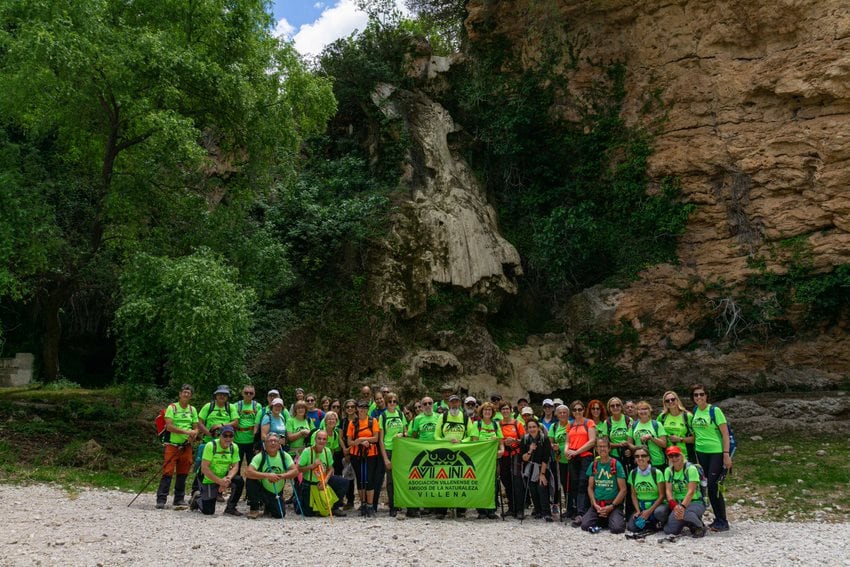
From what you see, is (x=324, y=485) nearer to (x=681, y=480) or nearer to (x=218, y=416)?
(x=218, y=416)

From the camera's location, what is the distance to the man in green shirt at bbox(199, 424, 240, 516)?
8.80m

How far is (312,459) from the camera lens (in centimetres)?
910

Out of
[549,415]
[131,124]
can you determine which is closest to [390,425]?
[549,415]

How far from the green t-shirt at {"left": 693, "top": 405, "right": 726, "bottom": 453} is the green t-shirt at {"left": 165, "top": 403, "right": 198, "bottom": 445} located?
683cm

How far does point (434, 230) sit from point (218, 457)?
1145cm

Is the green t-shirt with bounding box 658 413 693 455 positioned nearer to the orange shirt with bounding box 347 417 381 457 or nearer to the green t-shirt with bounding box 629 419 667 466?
the green t-shirt with bounding box 629 419 667 466

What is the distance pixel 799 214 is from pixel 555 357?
7541 millimetres

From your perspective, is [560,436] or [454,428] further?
[454,428]

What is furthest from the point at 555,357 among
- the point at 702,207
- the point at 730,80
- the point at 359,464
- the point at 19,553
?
the point at 19,553

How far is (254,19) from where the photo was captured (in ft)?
47.8

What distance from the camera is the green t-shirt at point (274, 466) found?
8.81 meters

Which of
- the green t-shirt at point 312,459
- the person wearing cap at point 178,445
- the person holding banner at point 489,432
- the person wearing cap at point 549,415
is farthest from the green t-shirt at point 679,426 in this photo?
the person wearing cap at point 178,445

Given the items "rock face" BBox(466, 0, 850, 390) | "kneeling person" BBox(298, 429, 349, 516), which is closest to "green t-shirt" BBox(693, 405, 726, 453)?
"kneeling person" BBox(298, 429, 349, 516)

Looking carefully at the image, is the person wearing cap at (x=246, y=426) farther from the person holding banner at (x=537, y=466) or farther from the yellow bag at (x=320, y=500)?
the person holding banner at (x=537, y=466)
